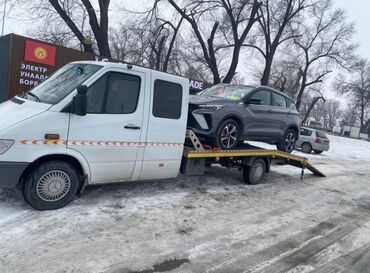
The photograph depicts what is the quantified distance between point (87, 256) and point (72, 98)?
2363mm

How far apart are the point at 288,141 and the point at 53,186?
674cm

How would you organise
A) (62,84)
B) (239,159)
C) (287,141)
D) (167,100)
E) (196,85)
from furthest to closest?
(196,85) < (287,141) < (239,159) < (167,100) < (62,84)

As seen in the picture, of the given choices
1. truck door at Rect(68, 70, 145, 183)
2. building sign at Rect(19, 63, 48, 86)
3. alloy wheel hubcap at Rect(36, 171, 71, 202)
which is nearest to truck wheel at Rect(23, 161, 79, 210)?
alloy wheel hubcap at Rect(36, 171, 71, 202)

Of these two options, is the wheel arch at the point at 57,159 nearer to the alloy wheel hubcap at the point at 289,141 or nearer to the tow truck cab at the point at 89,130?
the tow truck cab at the point at 89,130

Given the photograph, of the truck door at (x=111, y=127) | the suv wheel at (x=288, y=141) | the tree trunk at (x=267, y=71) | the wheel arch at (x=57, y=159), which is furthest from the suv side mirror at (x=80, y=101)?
the tree trunk at (x=267, y=71)

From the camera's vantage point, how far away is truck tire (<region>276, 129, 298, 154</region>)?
10.1 meters

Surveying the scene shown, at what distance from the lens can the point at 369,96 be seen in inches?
2571

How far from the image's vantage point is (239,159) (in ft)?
29.4

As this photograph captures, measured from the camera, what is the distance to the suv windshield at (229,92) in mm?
8562

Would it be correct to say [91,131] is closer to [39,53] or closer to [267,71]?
[39,53]

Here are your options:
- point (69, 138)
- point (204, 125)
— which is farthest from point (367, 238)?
point (69, 138)

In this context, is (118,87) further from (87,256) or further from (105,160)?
(87,256)

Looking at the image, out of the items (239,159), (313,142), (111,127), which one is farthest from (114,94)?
(313,142)

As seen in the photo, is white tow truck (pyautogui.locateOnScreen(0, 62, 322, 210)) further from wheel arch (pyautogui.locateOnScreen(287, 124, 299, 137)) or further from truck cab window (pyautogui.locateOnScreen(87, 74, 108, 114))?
wheel arch (pyautogui.locateOnScreen(287, 124, 299, 137))
